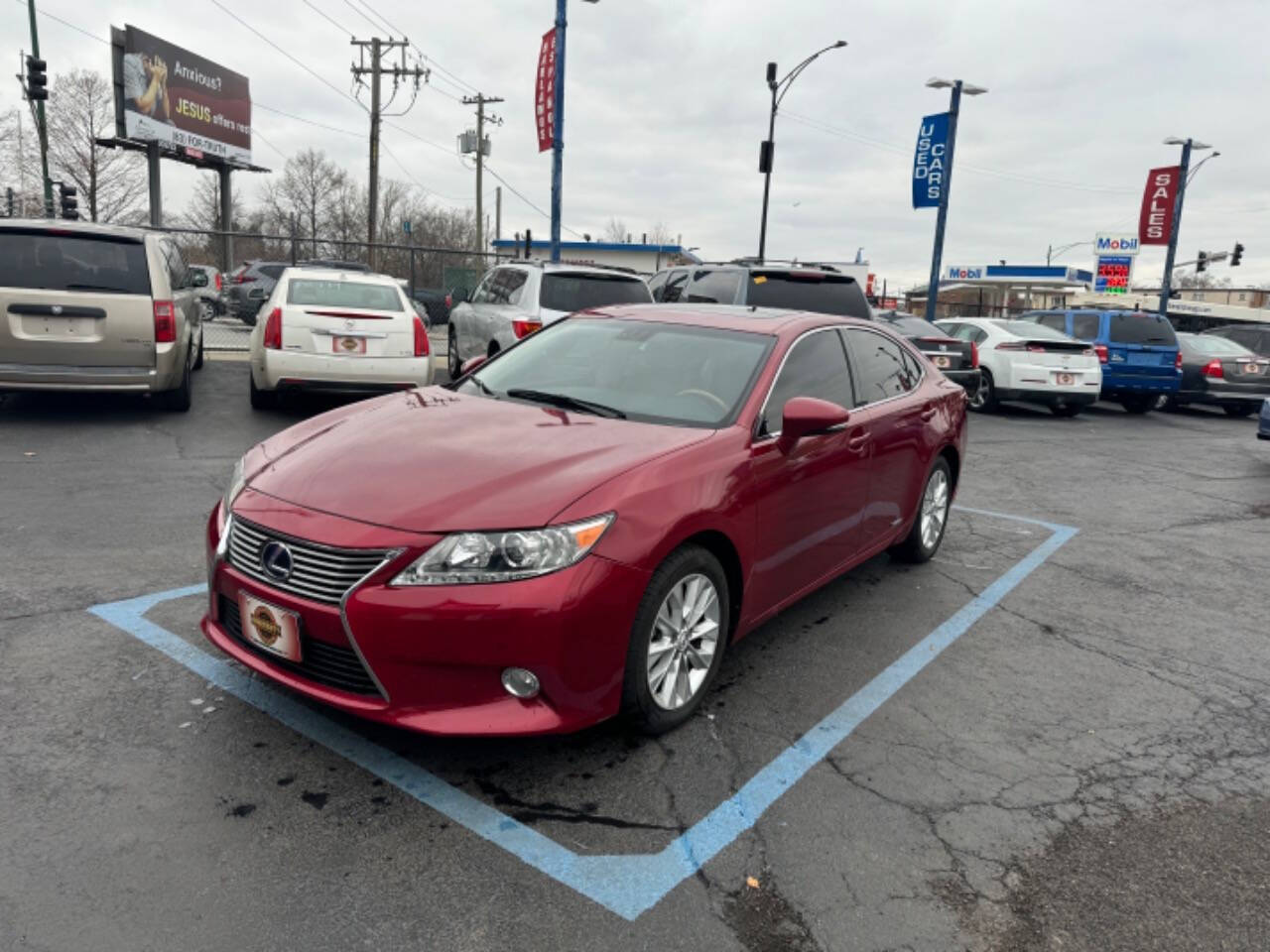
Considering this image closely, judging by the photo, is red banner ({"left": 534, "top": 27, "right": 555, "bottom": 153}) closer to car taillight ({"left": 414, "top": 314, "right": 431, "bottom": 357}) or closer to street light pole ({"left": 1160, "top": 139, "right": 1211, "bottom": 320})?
car taillight ({"left": 414, "top": 314, "right": 431, "bottom": 357})

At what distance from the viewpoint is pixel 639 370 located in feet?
13.5

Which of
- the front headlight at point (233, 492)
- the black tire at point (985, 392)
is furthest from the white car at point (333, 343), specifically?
the black tire at point (985, 392)

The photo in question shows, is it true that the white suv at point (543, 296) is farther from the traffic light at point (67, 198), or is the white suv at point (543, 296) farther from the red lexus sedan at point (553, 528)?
the traffic light at point (67, 198)

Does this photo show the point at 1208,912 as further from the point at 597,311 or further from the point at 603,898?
the point at 597,311

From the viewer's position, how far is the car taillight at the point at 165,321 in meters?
8.06

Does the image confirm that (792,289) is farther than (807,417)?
Yes

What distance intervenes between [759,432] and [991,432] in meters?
9.79

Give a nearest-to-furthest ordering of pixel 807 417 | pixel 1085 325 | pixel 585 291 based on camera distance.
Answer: pixel 807 417
pixel 585 291
pixel 1085 325

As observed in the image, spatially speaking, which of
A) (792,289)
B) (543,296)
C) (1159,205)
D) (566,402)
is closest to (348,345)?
(543,296)

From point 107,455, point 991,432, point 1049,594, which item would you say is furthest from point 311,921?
point 991,432

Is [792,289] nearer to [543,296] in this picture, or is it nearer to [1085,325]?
[543,296]

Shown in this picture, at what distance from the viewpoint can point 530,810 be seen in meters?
2.81

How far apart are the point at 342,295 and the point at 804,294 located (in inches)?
191

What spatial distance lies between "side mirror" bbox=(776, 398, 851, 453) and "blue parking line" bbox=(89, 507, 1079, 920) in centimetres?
115
